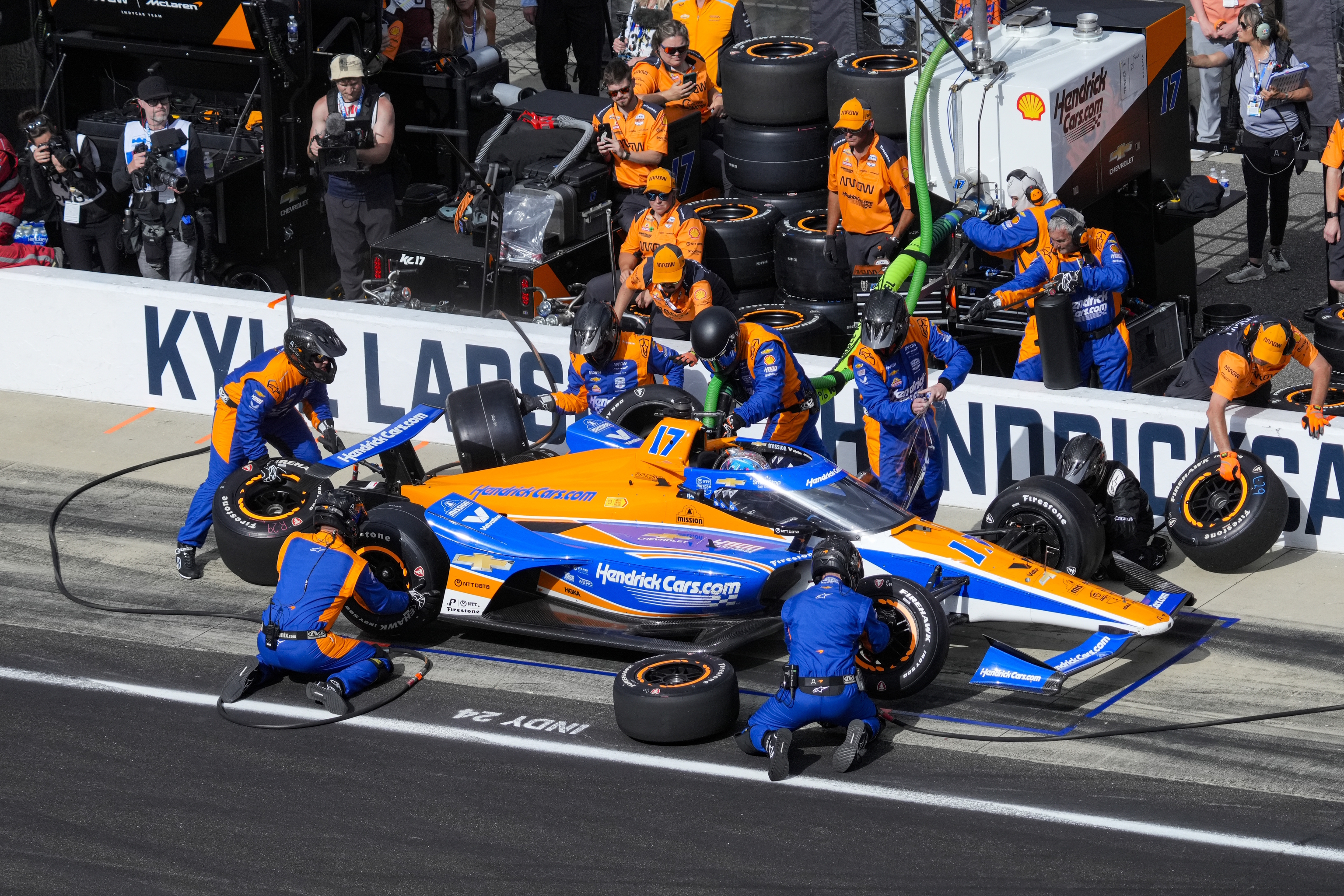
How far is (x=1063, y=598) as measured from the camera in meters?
10.0

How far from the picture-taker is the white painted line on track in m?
8.60

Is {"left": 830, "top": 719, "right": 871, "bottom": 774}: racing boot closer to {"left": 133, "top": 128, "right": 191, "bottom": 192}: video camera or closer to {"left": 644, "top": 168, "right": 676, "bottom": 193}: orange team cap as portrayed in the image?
{"left": 644, "top": 168, "right": 676, "bottom": 193}: orange team cap

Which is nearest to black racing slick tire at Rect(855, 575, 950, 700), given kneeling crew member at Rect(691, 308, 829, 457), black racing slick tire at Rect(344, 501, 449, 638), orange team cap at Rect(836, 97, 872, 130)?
kneeling crew member at Rect(691, 308, 829, 457)

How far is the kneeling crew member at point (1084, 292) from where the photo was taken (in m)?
12.5

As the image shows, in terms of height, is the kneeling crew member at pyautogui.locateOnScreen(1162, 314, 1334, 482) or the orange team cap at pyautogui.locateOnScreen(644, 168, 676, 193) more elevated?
the orange team cap at pyautogui.locateOnScreen(644, 168, 676, 193)

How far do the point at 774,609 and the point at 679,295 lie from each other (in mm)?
3241

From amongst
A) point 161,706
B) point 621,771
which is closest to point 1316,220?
point 621,771

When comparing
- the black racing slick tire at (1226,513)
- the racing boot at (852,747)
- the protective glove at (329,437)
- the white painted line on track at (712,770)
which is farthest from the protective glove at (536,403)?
the black racing slick tire at (1226,513)

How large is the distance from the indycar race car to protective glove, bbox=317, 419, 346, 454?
437 mm

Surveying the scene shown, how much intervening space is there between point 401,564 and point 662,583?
1.59m

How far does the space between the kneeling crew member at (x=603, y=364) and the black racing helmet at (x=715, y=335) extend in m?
0.70

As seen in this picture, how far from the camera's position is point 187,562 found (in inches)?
476

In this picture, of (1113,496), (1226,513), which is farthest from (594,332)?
(1226,513)

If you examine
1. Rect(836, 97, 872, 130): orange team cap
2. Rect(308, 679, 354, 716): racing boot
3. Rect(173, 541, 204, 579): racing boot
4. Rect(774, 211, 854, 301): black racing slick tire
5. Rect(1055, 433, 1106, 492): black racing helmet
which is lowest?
Rect(308, 679, 354, 716): racing boot
